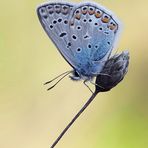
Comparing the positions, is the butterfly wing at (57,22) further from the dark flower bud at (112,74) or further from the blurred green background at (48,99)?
the blurred green background at (48,99)

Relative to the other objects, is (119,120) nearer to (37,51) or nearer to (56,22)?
(37,51)

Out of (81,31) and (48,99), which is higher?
(81,31)

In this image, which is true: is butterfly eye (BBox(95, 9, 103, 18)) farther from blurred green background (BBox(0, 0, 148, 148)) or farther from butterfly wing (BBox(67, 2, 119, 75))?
blurred green background (BBox(0, 0, 148, 148))

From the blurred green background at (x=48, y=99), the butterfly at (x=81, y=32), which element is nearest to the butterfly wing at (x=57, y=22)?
the butterfly at (x=81, y=32)

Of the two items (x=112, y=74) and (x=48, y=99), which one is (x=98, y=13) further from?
(x=48, y=99)

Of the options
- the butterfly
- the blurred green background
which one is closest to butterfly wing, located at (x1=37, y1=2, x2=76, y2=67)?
the butterfly

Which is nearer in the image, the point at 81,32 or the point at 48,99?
the point at 81,32

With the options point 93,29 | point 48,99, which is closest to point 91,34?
point 93,29
